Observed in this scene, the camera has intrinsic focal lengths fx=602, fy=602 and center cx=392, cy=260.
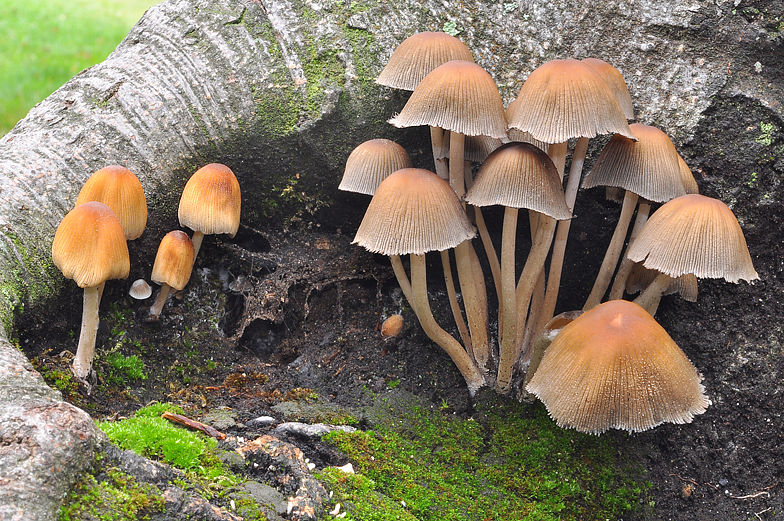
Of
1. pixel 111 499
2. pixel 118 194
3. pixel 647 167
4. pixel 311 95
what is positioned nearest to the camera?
pixel 111 499

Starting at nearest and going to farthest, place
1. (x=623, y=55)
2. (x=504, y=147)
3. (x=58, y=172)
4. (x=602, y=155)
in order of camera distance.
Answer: (x=504, y=147)
(x=602, y=155)
(x=58, y=172)
(x=623, y=55)

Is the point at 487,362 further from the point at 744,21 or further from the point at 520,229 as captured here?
the point at 744,21

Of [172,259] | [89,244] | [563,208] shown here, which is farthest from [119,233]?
[563,208]

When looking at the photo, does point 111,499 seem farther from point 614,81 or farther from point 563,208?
point 614,81

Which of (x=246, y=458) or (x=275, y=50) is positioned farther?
(x=275, y=50)

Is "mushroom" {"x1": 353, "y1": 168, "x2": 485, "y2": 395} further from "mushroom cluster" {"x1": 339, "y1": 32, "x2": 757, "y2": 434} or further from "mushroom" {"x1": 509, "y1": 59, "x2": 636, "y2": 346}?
"mushroom" {"x1": 509, "y1": 59, "x2": 636, "y2": 346}

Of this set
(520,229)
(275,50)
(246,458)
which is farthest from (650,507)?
(275,50)

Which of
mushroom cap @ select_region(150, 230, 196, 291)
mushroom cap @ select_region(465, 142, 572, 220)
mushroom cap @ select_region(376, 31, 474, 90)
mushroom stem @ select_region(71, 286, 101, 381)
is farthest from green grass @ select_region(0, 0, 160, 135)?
mushroom cap @ select_region(465, 142, 572, 220)
